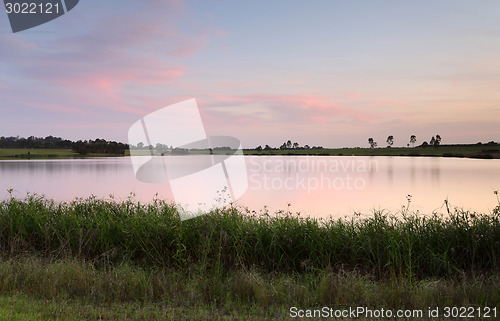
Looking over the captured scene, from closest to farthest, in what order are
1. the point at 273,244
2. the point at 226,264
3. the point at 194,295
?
the point at 194,295, the point at 226,264, the point at 273,244

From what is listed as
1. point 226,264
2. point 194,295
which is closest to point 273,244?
point 226,264

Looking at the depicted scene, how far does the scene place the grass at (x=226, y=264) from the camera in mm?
4645

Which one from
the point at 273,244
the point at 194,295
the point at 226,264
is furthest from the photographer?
the point at 273,244

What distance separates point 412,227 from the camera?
23.9 feet

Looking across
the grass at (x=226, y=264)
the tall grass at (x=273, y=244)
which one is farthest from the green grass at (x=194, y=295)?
the tall grass at (x=273, y=244)

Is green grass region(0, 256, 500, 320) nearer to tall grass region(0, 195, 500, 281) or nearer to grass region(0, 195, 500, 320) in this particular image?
grass region(0, 195, 500, 320)

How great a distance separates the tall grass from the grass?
0.08ft

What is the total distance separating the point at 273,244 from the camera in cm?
680

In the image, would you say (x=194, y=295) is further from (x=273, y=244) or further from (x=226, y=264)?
(x=273, y=244)

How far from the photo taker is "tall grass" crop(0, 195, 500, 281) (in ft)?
20.7

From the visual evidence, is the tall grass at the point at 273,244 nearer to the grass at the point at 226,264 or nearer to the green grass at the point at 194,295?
the grass at the point at 226,264

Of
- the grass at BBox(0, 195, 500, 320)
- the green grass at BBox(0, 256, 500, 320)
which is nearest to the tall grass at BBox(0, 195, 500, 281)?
the grass at BBox(0, 195, 500, 320)

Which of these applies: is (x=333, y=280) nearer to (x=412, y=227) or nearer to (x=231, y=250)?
(x=231, y=250)

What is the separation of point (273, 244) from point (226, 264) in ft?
3.53
